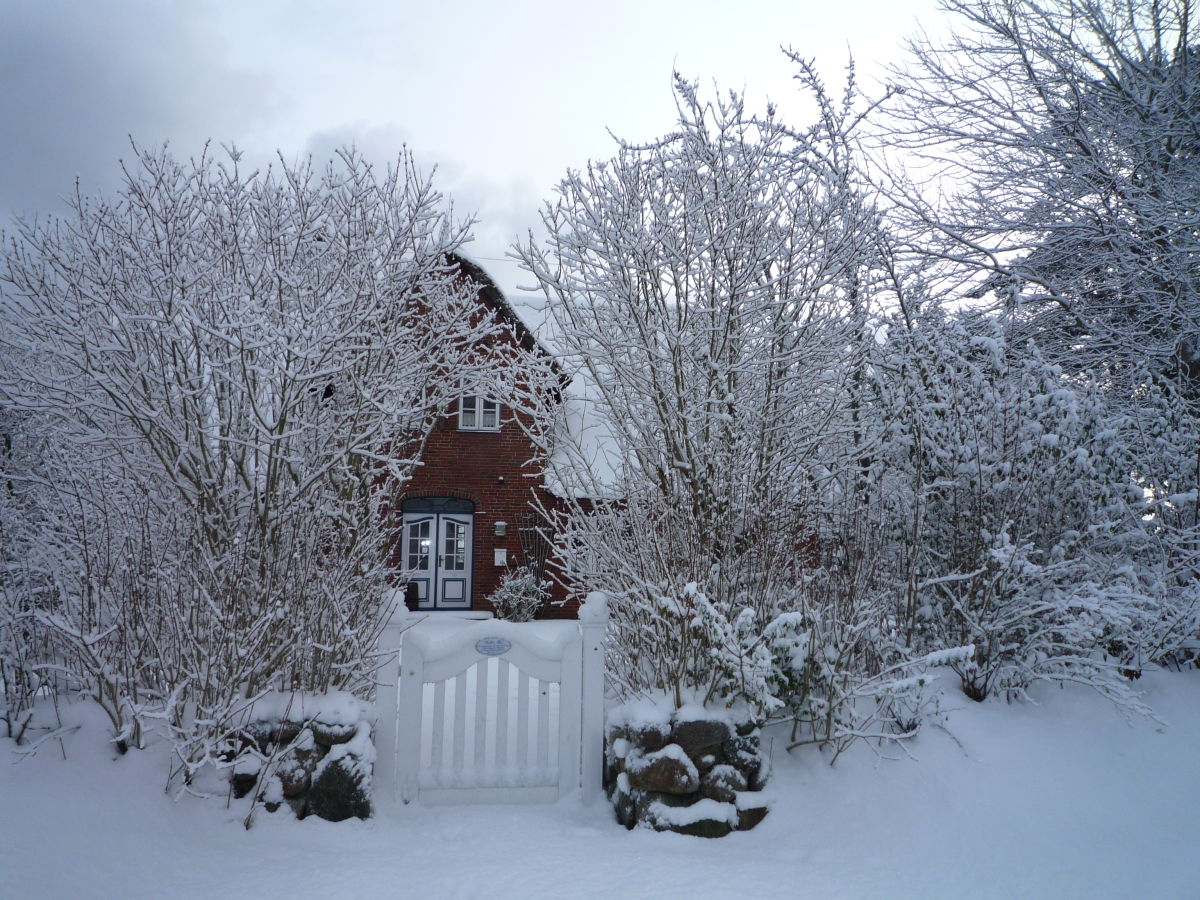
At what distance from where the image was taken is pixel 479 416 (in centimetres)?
1511

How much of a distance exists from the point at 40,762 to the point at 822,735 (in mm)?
4535

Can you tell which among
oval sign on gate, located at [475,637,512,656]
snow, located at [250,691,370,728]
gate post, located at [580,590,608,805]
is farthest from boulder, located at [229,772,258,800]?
gate post, located at [580,590,608,805]

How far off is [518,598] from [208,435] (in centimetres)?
879

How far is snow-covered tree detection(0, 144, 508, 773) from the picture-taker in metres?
4.42

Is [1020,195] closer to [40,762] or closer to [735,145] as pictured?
[735,145]

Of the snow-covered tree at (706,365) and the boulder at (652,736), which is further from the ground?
the snow-covered tree at (706,365)

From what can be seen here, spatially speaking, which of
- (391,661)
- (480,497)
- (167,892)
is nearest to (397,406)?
(391,661)

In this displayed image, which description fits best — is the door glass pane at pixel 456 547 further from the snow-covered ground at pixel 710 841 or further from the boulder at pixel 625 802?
the boulder at pixel 625 802

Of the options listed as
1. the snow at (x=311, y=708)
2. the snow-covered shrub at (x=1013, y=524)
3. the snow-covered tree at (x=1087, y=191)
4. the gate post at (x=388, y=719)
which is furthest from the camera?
the snow-covered tree at (x=1087, y=191)

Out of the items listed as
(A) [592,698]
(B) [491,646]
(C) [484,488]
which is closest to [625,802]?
(A) [592,698]

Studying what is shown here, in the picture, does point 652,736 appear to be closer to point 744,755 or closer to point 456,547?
point 744,755

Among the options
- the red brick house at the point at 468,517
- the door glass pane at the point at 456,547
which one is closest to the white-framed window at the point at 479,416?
the red brick house at the point at 468,517

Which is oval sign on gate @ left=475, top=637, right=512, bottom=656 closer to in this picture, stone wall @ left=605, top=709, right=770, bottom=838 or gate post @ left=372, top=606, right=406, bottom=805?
gate post @ left=372, top=606, right=406, bottom=805

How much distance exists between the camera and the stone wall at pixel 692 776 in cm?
437
